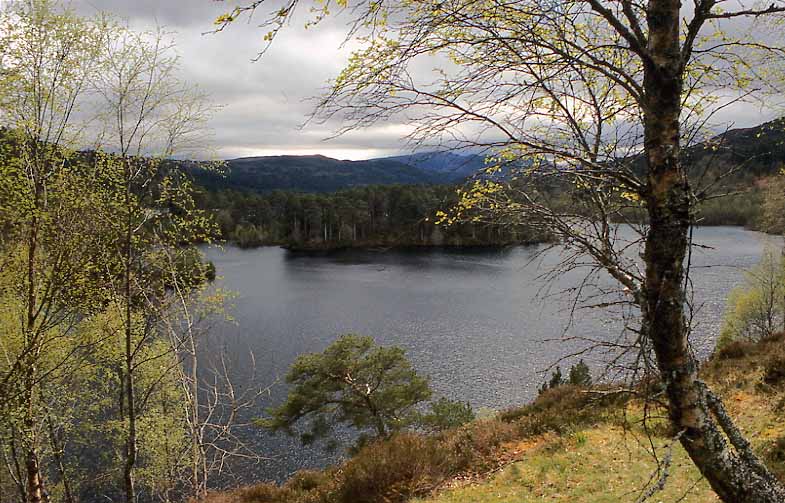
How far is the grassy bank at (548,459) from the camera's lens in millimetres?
6348

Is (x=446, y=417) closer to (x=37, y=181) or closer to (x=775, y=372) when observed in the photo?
(x=775, y=372)

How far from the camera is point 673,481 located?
19.9 ft

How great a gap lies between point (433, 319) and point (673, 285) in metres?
30.3

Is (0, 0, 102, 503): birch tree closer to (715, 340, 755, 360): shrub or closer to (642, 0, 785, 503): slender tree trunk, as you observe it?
(642, 0, 785, 503): slender tree trunk

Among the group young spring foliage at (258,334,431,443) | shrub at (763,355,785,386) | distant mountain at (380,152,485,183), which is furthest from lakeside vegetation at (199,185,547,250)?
distant mountain at (380,152,485,183)

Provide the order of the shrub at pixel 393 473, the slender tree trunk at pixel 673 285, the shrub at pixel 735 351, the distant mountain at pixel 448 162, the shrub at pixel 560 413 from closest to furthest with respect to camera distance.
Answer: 1. the slender tree trunk at pixel 673 285
2. the distant mountain at pixel 448 162
3. the shrub at pixel 393 473
4. the shrub at pixel 560 413
5. the shrub at pixel 735 351

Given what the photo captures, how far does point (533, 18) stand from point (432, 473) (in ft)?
23.3

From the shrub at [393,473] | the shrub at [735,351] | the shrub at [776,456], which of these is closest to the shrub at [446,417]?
the shrub at [393,473]

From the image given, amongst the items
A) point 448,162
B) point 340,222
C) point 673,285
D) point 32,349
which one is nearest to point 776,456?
point 673,285

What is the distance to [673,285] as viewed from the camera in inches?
97.0

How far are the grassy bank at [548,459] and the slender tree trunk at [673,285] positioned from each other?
2.74 meters

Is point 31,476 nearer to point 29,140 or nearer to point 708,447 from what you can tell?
point 29,140

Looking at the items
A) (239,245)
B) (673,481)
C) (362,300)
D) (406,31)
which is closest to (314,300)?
(362,300)

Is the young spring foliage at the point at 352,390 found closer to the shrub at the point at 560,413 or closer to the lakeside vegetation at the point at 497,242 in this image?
the lakeside vegetation at the point at 497,242
